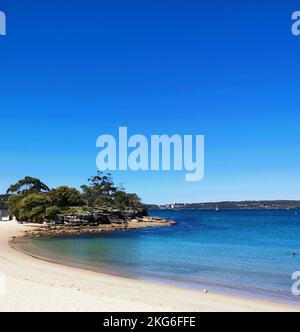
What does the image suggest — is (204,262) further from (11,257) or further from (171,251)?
(11,257)

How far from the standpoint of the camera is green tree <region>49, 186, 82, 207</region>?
89787 mm

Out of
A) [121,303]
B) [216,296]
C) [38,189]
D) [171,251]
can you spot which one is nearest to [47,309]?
[121,303]

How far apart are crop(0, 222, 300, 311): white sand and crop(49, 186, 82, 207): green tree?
65329 mm

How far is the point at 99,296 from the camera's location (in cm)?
1619

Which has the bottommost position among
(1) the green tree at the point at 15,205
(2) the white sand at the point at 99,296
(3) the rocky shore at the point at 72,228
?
(3) the rocky shore at the point at 72,228

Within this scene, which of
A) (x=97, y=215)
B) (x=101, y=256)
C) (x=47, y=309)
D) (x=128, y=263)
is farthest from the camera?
(x=97, y=215)

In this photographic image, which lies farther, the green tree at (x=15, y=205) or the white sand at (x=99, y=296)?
the green tree at (x=15, y=205)

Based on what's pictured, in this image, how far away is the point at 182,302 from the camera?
55.9ft

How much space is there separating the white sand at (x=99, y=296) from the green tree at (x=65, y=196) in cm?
6533

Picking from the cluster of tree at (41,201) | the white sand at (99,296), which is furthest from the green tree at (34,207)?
the white sand at (99,296)

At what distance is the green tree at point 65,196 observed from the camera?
89.8m

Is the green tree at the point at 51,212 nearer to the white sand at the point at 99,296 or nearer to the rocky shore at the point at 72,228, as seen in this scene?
the rocky shore at the point at 72,228

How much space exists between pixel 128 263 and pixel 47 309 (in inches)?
734

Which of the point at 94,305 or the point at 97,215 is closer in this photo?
the point at 94,305
